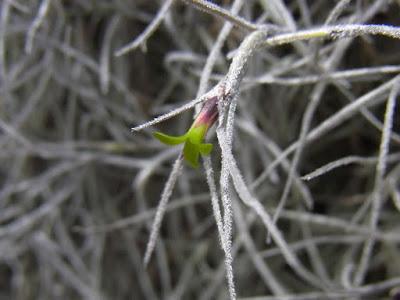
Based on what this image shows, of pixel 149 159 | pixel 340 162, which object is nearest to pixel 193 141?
pixel 340 162

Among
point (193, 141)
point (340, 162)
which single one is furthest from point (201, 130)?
point (340, 162)

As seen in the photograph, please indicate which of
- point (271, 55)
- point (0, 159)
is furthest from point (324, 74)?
point (0, 159)

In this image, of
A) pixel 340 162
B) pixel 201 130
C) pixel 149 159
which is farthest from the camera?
pixel 149 159

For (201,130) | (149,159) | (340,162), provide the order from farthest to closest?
(149,159)
(340,162)
(201,130)

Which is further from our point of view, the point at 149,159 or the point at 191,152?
the point at 149,159

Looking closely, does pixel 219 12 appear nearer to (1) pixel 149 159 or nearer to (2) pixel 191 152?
(2) pixel 191 152

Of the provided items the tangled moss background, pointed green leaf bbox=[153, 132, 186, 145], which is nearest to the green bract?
pointed green leaf bbox=[153, 132, 186, 145]

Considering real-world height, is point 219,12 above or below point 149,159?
above
